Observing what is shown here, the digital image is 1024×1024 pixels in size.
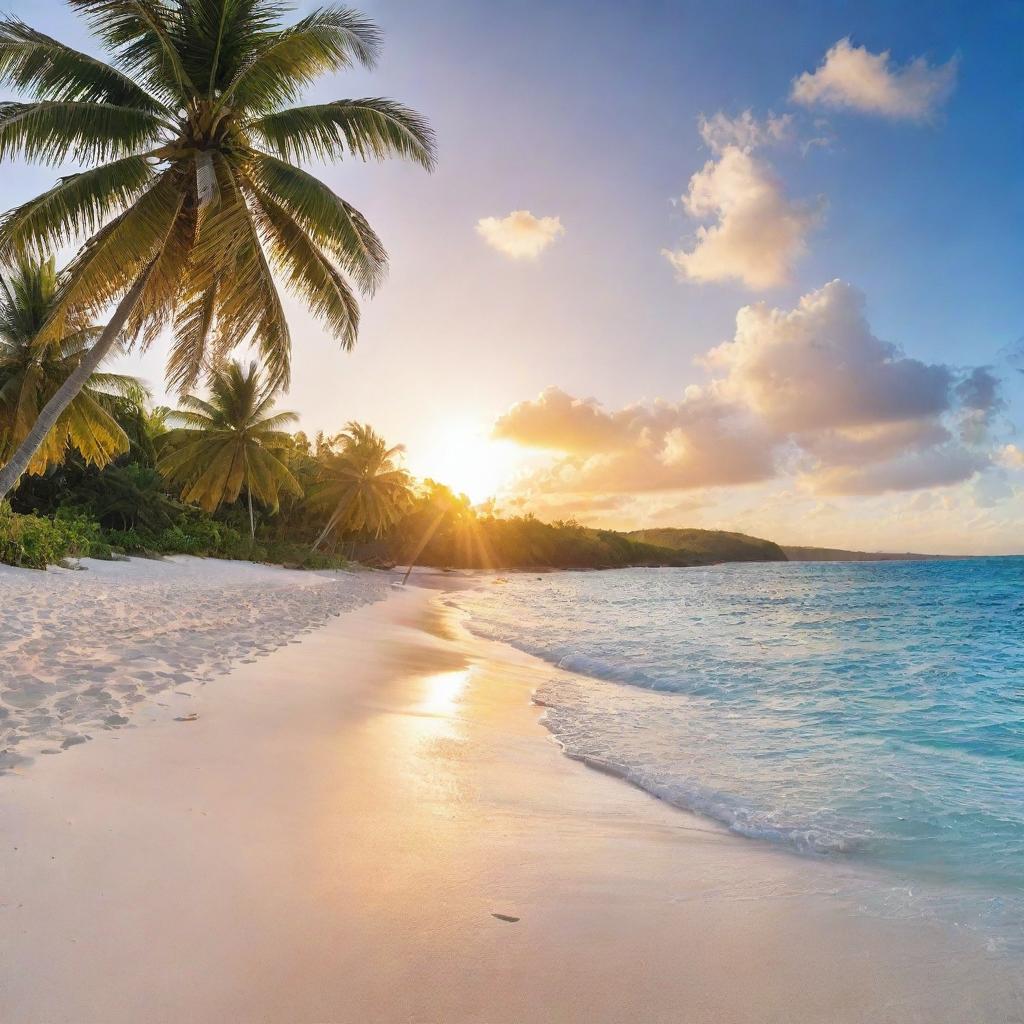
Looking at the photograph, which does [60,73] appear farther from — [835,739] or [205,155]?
[835,739]

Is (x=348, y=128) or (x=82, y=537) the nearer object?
(x=348, y=128)

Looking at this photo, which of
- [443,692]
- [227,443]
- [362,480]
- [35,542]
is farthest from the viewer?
[362,480]

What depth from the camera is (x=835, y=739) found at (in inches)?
232

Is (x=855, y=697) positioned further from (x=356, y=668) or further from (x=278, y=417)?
(x=278, y=417)

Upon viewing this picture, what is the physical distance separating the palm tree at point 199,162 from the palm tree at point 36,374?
7898 millimetres

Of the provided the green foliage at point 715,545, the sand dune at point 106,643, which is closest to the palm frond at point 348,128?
the sand dune at point 106,643

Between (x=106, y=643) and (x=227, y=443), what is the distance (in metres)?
25.0

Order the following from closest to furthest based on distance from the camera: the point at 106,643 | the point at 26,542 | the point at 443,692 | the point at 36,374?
1. the point at 106,643
2. the point at 443,692
3. the point at 26,542
4. the point at 36,374

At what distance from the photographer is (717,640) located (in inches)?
520

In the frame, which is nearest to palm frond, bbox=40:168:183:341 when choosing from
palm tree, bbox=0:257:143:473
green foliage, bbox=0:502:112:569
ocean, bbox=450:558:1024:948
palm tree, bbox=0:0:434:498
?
palm tree, bbox=0:0:434:498

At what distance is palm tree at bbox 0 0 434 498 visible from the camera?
9.36 m

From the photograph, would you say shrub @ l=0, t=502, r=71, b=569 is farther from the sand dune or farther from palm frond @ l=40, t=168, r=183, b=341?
palm frond @ l=40, t=168, r=183, b=341

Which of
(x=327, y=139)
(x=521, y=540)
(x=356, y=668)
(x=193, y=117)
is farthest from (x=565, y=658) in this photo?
(x=521, y=540)

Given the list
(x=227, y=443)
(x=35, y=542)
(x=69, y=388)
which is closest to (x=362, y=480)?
(x=227, y=443)
